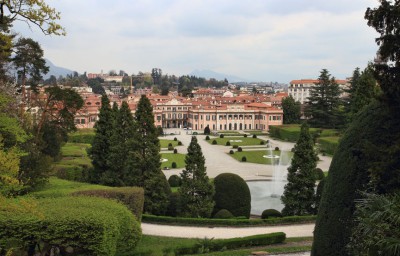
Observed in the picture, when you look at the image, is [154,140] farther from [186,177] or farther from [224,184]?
[224,184]

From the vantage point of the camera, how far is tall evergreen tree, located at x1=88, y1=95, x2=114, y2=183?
2048cm

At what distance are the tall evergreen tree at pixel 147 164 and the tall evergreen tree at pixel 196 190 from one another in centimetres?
98

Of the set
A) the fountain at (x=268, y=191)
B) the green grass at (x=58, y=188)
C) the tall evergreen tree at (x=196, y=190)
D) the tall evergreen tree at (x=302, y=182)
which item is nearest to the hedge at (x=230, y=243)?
the tall evergreen tree at (x=196, y=190)

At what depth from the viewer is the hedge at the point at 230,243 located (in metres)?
11.5

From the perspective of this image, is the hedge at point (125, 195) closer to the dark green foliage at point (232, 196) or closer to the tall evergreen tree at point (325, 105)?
the dark green foliage at point (232, 196)

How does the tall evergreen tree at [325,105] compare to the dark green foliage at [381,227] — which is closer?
the dark green foliage at [381,227]

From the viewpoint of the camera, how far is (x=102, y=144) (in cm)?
2064

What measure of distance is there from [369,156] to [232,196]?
11.0 metres

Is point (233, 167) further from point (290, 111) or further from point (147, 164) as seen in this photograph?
point (290, 111)

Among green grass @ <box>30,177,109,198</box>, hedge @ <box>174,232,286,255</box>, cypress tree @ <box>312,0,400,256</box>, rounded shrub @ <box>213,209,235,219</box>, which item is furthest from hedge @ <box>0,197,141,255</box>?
rounded shrub @ <box>213,209,235,219</box>

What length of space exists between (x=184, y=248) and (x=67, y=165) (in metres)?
13.2

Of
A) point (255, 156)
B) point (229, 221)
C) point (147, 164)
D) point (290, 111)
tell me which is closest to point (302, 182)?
Result: point (229, 221)

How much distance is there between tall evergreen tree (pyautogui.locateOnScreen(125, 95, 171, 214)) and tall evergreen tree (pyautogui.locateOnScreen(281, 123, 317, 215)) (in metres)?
5.05

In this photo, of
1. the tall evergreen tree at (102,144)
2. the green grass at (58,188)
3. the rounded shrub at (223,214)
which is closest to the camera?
the green grass at (58,188)
